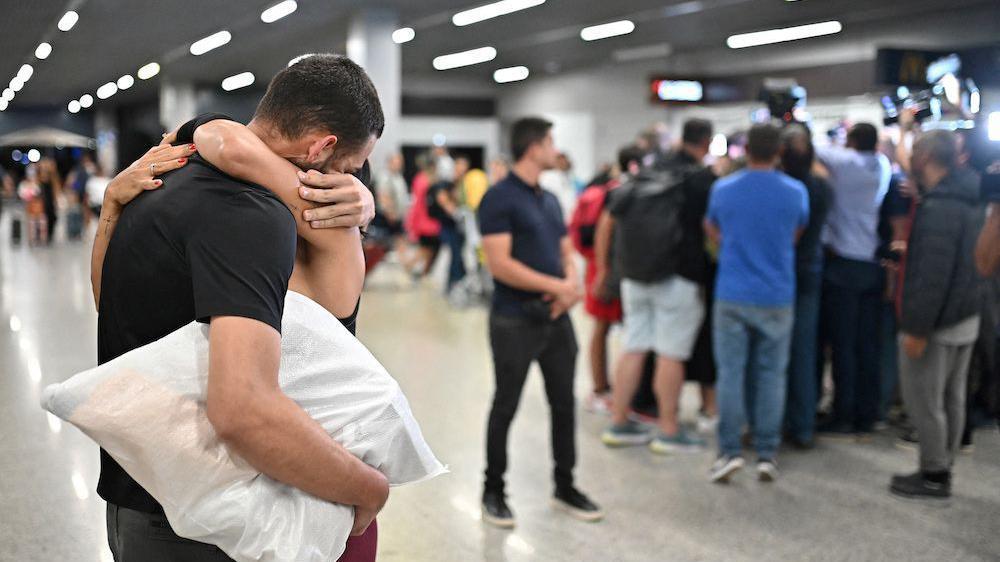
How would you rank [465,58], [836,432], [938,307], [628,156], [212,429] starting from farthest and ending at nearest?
[465,58]
[628,156]
[836,432]
[938,307]
[212,429]

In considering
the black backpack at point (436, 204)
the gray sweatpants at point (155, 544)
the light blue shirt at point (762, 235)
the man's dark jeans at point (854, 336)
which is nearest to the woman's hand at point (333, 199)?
the gray sweatpants at point (155, 544)

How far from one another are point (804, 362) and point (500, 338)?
1872mm

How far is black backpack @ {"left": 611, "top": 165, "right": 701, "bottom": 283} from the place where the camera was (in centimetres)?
449

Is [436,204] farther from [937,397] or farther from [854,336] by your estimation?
[937,397]

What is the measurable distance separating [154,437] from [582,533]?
2498mm

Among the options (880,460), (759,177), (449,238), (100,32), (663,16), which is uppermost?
(663,16)

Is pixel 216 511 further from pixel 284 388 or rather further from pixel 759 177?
pixel 759 177

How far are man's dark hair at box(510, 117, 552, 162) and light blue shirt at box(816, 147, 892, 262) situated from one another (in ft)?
6.13

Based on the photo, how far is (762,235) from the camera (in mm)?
4082

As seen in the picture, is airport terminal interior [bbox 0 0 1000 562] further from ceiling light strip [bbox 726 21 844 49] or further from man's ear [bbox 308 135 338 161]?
ceiling light strip [bbox 726 21 844 49]

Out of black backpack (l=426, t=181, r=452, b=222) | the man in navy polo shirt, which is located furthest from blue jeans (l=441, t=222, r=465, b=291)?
the man in navy polo shirt

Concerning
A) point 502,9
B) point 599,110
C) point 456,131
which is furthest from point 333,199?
point 456,131

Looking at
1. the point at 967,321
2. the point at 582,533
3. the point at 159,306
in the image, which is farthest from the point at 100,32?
the point at 967,321

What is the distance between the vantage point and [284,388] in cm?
132
